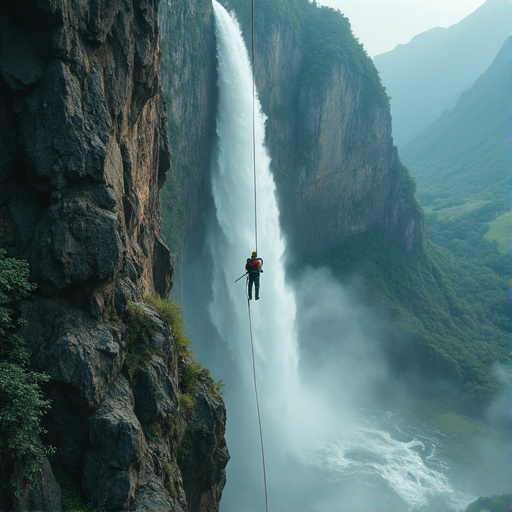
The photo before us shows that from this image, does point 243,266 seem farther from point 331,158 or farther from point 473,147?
point 473,147

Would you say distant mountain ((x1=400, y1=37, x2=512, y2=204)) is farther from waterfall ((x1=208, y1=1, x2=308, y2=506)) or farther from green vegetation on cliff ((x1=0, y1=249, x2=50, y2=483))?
green vegetation on cliff ((x1=0, y1=249, x2=50, y2=483))

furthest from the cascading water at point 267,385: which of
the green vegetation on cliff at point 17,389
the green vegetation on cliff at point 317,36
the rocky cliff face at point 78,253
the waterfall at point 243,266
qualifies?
the green vegetation on cliff at point 17,389

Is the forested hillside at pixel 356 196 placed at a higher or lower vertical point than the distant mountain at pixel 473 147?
lower

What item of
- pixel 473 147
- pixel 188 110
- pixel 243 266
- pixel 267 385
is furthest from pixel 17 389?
pixel 473 147

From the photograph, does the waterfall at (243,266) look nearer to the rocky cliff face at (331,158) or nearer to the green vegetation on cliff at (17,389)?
the rocky cliff face at (331,158)

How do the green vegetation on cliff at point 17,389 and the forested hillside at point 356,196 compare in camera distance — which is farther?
the forested hillside at point 356,196

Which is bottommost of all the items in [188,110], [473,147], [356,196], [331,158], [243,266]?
[243,266]
